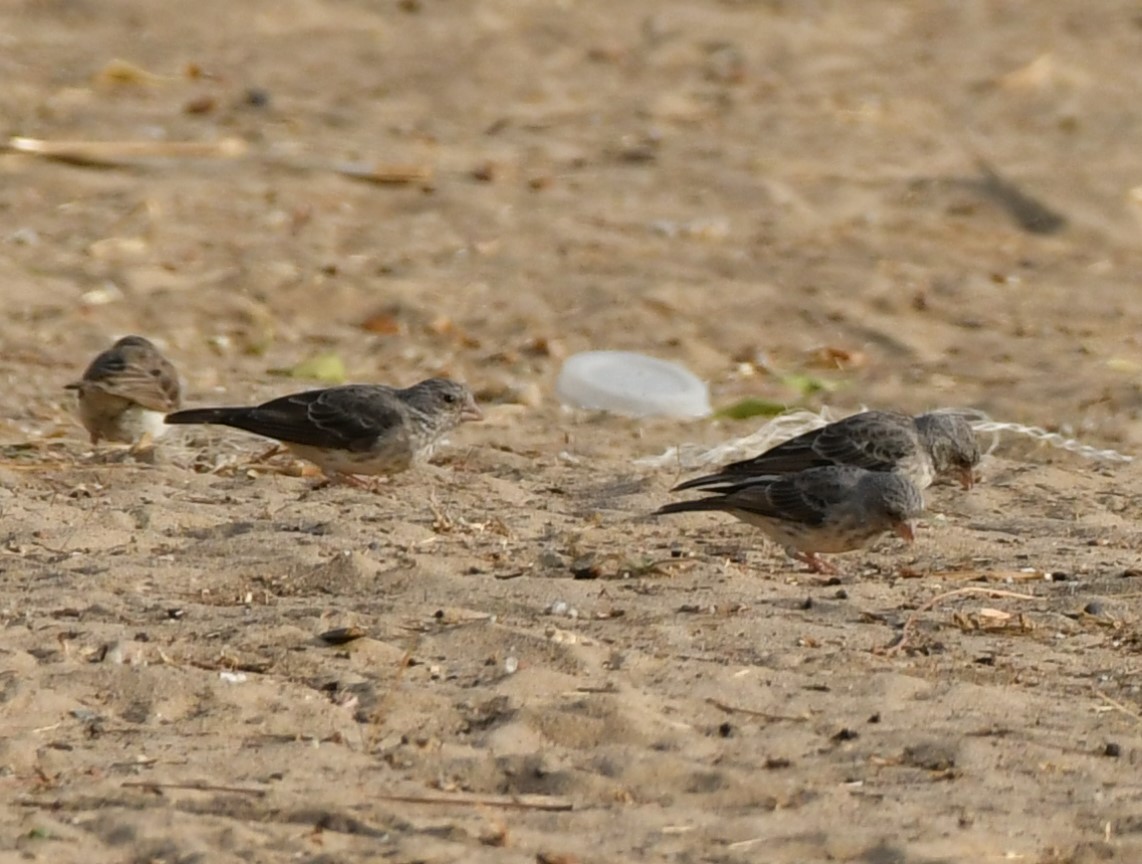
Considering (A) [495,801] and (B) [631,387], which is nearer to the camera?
(A) [495,801]

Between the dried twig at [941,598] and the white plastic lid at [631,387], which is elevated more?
the dried twig at [941,598]

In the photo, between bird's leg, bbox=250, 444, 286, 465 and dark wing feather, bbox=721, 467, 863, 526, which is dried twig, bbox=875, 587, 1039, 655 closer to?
dark wing feather, bbox=721, 467, 863, 526

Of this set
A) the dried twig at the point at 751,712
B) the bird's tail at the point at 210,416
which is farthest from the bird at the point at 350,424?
the dried twig at the point at 751,712

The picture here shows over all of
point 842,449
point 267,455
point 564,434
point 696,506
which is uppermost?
point 696,506

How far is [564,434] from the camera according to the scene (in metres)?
11.0

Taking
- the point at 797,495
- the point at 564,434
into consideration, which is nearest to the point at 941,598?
the point at 797,495

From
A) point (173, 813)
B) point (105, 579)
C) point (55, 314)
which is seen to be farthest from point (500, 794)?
point (55, 314)

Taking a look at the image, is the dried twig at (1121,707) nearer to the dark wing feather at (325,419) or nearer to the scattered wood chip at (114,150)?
the dark wing feather at (325,419)

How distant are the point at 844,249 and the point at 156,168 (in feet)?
15.7

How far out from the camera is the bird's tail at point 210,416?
381 inches

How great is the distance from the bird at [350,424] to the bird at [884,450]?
1.23 meters

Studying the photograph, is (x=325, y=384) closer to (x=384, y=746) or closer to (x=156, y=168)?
(x=156, y=168)

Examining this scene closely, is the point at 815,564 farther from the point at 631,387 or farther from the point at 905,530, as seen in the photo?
the point at 631,387

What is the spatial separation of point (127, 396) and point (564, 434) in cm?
225
